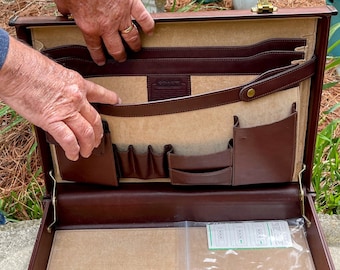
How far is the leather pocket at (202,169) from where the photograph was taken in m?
1.19

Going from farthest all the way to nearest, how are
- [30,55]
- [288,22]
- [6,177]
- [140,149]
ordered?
[6,177]
[140,149]
[288,22]
[30,55]

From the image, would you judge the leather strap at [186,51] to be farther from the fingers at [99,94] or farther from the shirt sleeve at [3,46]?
the shirt sleeve at [3,46]

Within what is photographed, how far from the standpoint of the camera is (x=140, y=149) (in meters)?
1.22

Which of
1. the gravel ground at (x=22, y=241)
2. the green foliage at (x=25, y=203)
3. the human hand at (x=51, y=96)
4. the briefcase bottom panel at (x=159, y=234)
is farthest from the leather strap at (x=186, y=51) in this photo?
the green foliage at (x=25, y=203)

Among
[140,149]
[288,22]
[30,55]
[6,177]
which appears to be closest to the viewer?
[30,55]

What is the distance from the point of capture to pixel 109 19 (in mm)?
1078

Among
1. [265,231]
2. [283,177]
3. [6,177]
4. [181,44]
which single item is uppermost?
[181,44]

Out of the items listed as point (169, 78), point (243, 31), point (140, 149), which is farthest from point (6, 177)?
point (243, 31)

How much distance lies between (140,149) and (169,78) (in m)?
0.17

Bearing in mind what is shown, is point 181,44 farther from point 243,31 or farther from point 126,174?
point 126,174

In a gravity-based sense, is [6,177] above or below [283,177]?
below

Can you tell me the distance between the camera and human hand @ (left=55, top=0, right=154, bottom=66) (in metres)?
1.07

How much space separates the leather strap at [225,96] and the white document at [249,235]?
0.30 m

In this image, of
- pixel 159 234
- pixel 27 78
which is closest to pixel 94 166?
pixel 159 234
